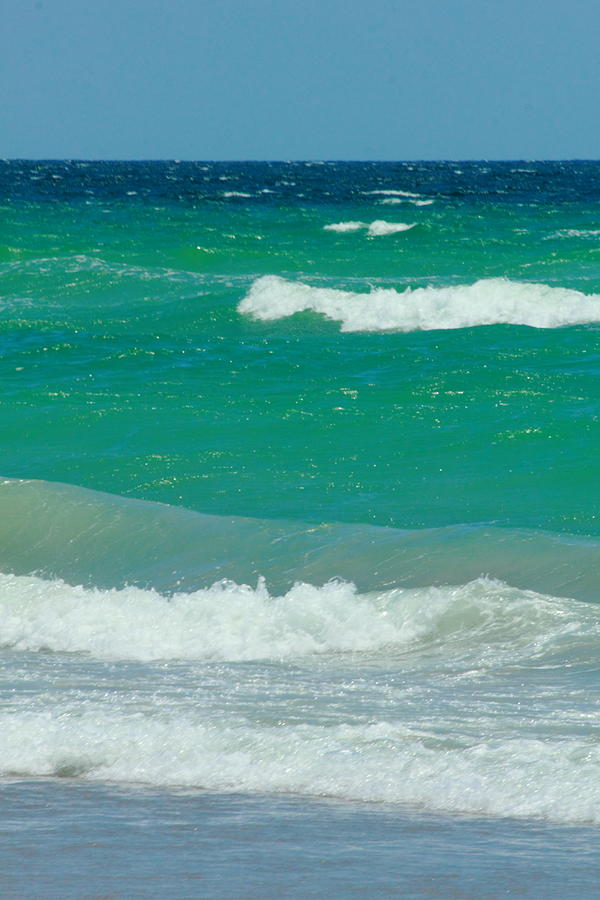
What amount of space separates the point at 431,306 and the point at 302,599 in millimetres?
13798

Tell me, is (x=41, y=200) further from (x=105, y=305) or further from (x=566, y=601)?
(x=566, y=601)

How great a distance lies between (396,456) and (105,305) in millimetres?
11978

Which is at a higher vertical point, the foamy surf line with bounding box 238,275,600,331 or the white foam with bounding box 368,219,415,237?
the white foam with bounding box 368,219,415,237

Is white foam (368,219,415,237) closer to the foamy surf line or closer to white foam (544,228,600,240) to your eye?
white foam (544,228,600,240)

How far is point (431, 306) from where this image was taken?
2031 cm

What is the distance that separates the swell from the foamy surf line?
10.4 meters

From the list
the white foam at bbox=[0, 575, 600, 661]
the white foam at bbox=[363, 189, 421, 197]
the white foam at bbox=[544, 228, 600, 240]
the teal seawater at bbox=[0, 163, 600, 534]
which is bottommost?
the white foam at bbox=[0, 575, 600, 661]

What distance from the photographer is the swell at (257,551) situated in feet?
25.4

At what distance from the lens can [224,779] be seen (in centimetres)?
468

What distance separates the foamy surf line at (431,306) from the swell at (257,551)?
10.4 m

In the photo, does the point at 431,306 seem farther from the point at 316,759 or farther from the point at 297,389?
the point at 316,759

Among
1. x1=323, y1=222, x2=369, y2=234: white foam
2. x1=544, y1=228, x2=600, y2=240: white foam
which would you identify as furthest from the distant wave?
x1=544, y1=228, x2=600, y2=240: white foam

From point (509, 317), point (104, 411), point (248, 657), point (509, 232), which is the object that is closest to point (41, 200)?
point (509, 232)

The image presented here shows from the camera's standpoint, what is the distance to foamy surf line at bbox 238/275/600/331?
64.4ft
